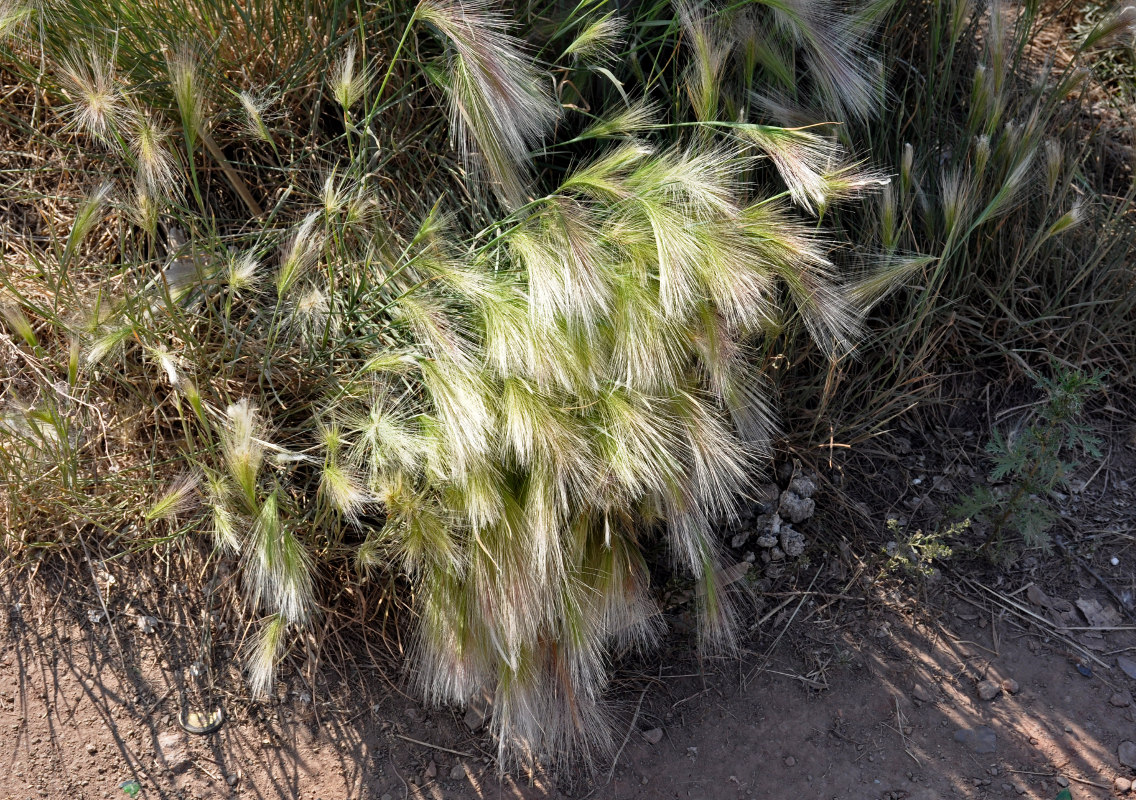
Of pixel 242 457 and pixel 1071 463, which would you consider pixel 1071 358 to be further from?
pixel 242 457

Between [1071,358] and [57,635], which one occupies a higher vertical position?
[1071,358]

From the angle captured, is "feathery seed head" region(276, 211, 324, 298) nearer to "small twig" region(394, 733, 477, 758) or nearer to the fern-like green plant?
"small twig" region(394, 733, 477, 758)

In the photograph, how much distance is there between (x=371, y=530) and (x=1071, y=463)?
1.59m

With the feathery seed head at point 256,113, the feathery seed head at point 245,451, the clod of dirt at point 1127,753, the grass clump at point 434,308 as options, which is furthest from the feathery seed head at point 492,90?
the clod of dirt at point 1127,753

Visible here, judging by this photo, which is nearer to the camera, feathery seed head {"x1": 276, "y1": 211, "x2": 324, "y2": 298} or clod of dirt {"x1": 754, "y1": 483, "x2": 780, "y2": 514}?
feathery seed head {"x1": 276, "y1": 211, "x2": 324, "y2": 298}

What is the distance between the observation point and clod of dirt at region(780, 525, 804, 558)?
194 centimetres

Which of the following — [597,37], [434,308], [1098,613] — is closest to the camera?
[434,308]

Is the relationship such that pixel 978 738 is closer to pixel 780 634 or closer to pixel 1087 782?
pixel 1087 782

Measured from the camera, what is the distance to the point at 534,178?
6.72 ft

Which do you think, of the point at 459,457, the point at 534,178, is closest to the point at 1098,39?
the point at 534,178

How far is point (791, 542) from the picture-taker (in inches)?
76.4

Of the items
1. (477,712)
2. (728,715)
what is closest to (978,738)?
(728,715)

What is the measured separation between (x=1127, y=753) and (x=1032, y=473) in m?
0.56

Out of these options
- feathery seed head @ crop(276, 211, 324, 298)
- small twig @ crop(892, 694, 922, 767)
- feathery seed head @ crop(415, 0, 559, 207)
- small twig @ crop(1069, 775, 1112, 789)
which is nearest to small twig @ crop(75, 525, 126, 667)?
feathery seed head @ crop(276, 211, 324, 298)
